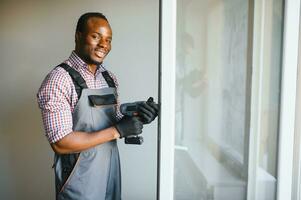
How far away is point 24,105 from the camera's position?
2.05 m

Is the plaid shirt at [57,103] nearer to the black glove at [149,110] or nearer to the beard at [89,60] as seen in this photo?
the beard at [89,60]

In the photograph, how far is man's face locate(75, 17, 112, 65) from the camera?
4.25ft

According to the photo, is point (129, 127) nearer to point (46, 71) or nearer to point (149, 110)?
point (149, 110)

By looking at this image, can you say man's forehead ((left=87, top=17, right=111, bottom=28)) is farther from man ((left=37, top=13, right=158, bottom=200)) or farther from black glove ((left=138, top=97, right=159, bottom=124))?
black glove ((left=138, top=97, right=159, bottom=124))

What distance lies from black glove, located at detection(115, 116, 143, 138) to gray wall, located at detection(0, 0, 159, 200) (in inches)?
27.7

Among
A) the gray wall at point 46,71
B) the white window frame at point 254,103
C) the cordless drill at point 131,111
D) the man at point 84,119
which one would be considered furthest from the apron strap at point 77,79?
the gray wall at point 46,71

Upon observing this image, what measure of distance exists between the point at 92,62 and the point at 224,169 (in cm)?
76

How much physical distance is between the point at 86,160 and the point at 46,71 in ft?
3.13

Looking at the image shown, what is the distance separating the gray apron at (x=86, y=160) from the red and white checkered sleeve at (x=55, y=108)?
0.06 m

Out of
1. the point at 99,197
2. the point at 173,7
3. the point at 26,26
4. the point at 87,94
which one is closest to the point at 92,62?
the point at 87,94

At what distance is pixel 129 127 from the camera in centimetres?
127

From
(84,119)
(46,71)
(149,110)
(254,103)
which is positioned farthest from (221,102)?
(46,71)

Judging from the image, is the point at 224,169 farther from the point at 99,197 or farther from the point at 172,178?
the point at 99,197

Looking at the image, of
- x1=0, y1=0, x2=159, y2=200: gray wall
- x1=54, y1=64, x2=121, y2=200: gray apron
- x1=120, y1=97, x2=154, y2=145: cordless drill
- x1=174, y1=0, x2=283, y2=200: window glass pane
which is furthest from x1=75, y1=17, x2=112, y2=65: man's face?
x1=0, y1=0, x2=159, y2=200: gray wall
